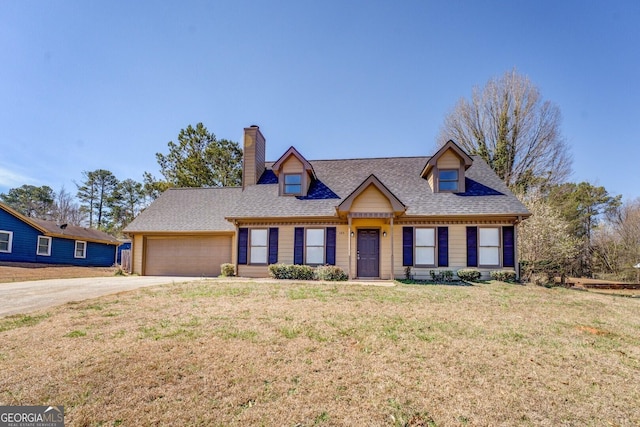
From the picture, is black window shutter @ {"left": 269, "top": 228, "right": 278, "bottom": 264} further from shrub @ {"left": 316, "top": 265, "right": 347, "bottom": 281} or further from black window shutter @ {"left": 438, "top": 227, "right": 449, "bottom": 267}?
black window shutter @ {"left": 438, "top": 227, "right": 449, "bottom": 267}

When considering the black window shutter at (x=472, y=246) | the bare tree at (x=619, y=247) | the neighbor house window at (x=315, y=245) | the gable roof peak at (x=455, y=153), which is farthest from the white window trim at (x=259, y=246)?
the bare tree at (x=619, y=247)

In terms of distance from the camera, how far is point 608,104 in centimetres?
1580

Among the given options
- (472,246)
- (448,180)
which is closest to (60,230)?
(448,180)

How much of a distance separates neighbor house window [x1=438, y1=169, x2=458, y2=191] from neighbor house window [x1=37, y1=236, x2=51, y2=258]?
26.8 metres

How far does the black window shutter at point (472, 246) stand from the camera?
13727 mm

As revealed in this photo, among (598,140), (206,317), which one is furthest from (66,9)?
(598,140)

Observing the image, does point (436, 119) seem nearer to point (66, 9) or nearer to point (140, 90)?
point (140, 90)

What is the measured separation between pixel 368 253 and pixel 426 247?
8.12 feet

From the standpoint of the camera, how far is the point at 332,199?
605 inches

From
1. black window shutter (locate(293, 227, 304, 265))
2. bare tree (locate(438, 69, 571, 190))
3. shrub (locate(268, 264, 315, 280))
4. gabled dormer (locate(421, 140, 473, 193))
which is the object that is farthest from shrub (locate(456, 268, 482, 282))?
bare tree (locate(438, 69, 571, 190))

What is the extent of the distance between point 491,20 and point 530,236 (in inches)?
460

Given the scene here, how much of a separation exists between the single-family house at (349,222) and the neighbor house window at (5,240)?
1102 centimetres

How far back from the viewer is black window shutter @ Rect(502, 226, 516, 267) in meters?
13.6

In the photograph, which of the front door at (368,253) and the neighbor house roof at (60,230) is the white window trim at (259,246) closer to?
the front door at (368,253)
